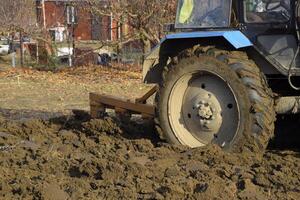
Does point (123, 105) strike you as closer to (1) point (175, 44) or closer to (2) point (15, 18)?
(1) point (175, 44)

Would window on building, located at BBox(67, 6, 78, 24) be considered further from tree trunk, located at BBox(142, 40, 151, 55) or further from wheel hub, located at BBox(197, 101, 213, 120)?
wheel hub, located at BBox(197, 101, 213, 120)

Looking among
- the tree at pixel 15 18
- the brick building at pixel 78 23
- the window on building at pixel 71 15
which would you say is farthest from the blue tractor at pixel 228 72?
the tree at pixel 15 18

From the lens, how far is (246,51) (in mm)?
6578

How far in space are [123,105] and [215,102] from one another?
80.6 inches

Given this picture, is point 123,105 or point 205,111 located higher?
point 205,111

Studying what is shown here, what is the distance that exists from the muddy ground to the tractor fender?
0.87m

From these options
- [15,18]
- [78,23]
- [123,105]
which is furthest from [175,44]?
[15,18]

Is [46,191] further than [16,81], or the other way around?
[16,81]

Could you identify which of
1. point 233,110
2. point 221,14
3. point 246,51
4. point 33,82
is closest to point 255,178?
point 233,110

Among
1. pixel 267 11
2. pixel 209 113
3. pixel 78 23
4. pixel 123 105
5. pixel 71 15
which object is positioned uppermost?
pixel 267 11

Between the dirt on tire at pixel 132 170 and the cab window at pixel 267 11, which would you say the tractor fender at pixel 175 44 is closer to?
the cab window at pixel 267 11

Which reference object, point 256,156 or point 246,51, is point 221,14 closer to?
point 246,51

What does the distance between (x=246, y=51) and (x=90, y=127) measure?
2.60 m

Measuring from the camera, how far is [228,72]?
638 centimetres
